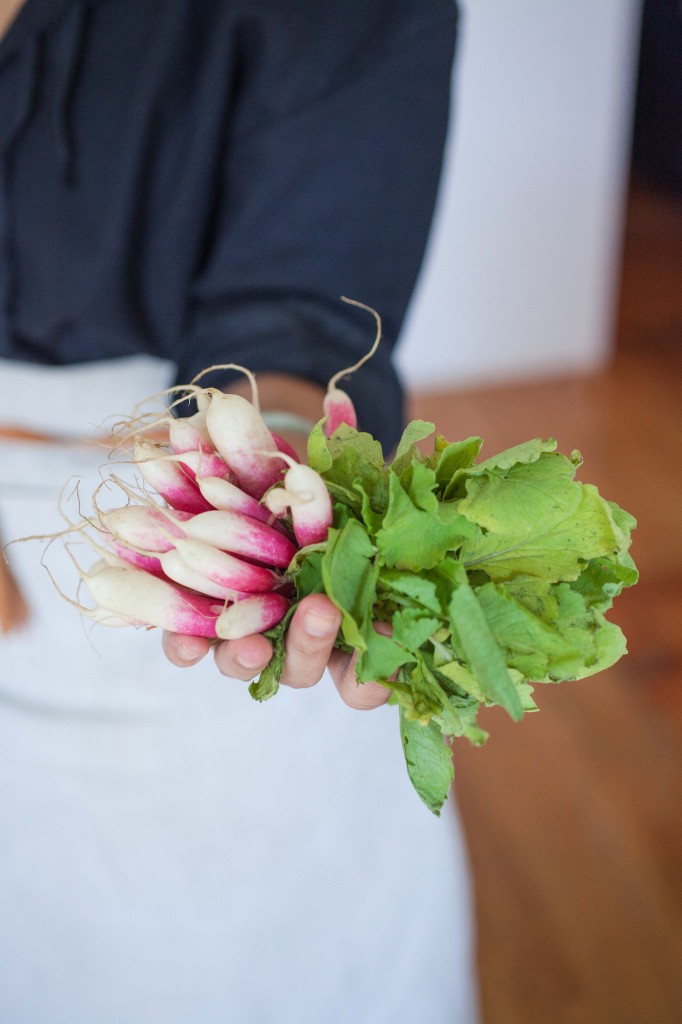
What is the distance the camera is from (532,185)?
7.66ft

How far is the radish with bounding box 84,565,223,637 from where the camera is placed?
0.45 metres

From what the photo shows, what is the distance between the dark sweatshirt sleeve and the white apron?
0.14 metres

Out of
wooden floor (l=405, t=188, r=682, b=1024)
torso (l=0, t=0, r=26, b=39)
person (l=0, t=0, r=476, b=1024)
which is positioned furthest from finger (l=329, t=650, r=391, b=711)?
wooden floor (l=405, t=188, r=682, b=1024)

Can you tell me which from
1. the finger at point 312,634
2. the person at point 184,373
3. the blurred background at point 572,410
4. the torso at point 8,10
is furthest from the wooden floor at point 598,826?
the torso at point 8,10

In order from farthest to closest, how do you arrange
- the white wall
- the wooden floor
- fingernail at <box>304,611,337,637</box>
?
the white wall, the wooden floor, fingernail at <box>304,611,337,637</box>

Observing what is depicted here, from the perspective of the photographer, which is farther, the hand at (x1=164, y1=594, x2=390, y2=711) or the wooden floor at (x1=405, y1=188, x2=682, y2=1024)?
the wooden floor at (x1=405, y1=188, x2=682, y2=1024)

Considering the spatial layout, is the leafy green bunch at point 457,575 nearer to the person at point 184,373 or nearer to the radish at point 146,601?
the radish at point 146,601

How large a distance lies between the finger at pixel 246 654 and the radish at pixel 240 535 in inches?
1.7

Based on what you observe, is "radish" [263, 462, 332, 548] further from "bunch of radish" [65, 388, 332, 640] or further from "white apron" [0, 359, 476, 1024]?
"white apron" [0, 359, 476, 1024]

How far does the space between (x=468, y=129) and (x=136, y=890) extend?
1.97 metres

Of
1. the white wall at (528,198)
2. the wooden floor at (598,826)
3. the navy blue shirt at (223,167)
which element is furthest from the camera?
the white wall at (528,198)

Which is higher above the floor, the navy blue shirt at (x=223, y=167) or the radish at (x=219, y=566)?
the navy blue shirt at (x=223, y=167)

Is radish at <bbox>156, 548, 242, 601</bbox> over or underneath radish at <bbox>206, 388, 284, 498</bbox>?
underneath

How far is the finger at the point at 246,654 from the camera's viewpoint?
1.40 ft
